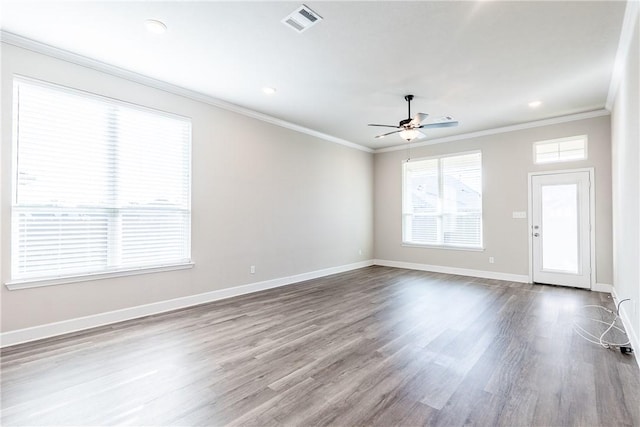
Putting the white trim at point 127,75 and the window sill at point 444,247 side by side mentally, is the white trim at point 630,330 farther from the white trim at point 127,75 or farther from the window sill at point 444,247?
the white trim at point 127,75

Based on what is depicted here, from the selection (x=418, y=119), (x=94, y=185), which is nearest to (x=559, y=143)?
(x=418, y=119)

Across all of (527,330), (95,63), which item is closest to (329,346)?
(527,330)

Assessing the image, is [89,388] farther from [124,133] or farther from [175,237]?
[124,133]

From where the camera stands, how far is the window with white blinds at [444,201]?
6.44 metres

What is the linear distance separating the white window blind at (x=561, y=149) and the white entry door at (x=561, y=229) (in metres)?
0.31

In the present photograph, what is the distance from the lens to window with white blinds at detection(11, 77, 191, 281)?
3109 mm

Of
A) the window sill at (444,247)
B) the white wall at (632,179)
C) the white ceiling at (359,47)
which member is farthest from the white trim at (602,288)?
the white ceiling at (359,47)

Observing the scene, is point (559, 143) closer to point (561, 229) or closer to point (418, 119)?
point (561, 229)

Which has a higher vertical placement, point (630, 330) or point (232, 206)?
point (232, 206)

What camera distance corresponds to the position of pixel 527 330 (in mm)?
3350

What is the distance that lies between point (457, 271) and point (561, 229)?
80.7 inches

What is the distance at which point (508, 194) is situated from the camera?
597cm

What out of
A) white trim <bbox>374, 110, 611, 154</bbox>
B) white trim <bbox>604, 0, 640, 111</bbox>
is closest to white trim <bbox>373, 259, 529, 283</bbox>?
white trim <bbox>374, 110, 611, 154</bbox>

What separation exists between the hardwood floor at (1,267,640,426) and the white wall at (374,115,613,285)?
6.54 ft
